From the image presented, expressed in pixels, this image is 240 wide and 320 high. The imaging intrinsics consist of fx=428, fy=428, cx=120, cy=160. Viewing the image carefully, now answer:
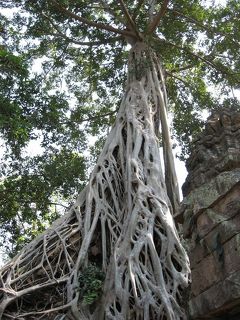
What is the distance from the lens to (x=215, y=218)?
2.26 m

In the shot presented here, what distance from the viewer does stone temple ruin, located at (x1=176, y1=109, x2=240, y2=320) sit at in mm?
2068

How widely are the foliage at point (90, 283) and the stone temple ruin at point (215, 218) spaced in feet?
5.16

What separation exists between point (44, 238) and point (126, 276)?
1.25m

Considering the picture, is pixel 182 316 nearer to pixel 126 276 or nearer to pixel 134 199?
pixel 126 276

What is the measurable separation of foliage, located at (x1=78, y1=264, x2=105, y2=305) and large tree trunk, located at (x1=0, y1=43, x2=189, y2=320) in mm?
32

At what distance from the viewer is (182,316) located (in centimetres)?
354

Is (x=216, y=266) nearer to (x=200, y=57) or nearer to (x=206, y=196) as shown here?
(x=206, y=196)

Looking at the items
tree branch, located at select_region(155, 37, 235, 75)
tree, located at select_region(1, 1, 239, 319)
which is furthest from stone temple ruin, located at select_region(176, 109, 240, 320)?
tree branch, located at select_region(155, 37, 235, 75)

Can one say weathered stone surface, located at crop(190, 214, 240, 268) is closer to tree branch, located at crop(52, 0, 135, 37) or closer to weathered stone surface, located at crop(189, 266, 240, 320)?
weathered stone surface, located at crop(189, 266, 240, 320)

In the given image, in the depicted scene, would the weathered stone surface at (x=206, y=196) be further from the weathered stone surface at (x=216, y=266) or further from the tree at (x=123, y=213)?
the tree at (x=123, y=213)

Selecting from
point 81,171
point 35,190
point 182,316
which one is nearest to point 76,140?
point 81,171

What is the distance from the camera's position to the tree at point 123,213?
385 centimetres

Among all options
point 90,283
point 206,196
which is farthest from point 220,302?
point 90,283

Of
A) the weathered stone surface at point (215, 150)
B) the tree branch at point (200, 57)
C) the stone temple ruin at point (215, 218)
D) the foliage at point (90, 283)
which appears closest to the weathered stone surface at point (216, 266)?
the stone temple ruin at point (215, 218)
